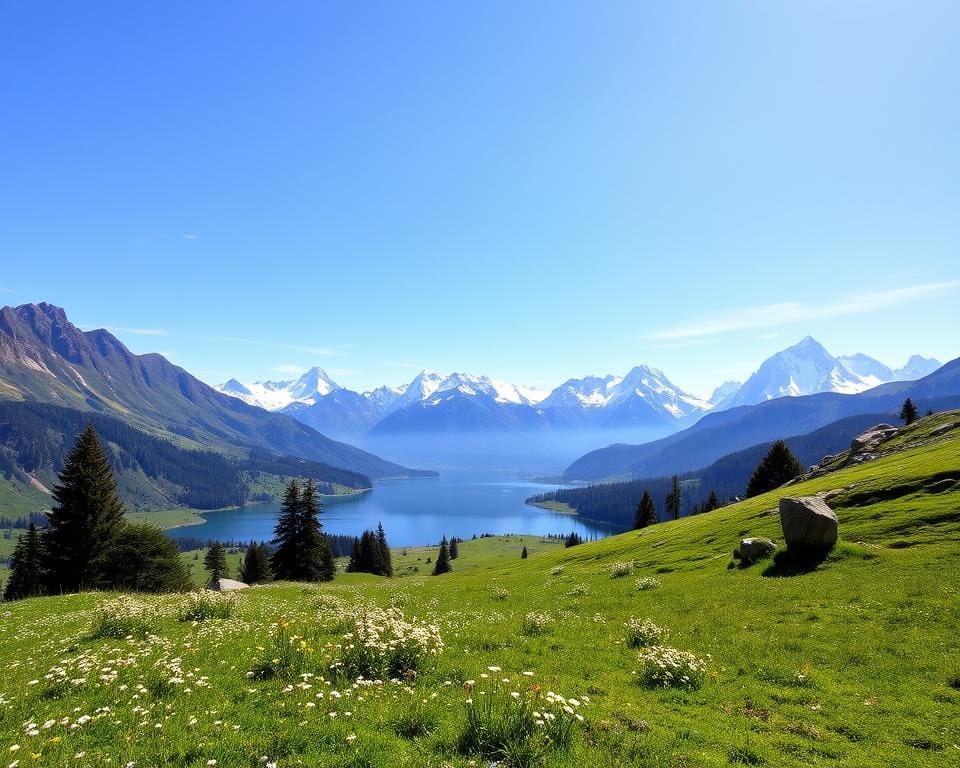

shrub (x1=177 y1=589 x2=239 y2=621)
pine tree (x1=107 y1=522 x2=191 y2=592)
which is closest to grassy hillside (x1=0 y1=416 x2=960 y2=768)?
shrub (x1=177 y1=589 x2=239 y2=621)

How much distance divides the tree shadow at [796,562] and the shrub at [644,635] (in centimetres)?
1036

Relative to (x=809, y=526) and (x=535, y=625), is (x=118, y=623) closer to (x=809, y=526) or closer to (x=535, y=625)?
(x=535, y=625)

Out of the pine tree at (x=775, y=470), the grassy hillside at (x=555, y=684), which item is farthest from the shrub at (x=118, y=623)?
the pine tree at (x=775, y=470)

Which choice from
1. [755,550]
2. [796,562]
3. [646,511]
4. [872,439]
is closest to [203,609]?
[755,550]

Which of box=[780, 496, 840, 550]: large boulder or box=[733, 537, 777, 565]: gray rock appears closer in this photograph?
box=[780, 496, 840, 550]: large boulder

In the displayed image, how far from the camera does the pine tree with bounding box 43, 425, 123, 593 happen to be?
4884 cm

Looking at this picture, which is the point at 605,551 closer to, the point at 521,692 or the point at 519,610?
the point at 519,610

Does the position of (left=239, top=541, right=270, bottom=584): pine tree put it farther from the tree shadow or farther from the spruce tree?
the tree shadow

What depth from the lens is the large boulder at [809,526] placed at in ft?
79.7

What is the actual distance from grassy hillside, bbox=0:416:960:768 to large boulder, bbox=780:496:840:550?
4.49 feet

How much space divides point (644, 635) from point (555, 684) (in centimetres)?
596

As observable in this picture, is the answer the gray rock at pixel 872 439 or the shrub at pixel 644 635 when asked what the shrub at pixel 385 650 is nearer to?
the shrub at pixel 644 635

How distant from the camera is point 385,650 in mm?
11898

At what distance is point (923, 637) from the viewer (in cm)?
1443
